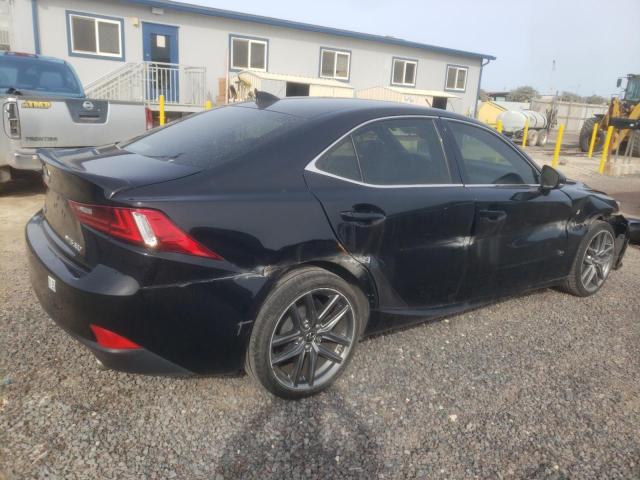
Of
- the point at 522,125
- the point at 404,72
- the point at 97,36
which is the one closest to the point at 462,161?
the point at 97,36

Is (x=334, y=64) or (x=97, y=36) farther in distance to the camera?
(x=334, y=64)

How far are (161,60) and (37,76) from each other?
8.84 meters

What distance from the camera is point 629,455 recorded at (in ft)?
8.26

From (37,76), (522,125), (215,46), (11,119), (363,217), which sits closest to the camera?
(363,217)

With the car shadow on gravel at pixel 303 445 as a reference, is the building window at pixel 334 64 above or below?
above

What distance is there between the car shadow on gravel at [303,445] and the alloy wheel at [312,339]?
0.15m

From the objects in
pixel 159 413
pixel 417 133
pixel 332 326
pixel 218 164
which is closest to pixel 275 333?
pixel 332 326

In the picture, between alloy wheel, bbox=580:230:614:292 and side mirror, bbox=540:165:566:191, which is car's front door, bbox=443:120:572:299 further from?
alloy wheel, bbox=580:230:614:292

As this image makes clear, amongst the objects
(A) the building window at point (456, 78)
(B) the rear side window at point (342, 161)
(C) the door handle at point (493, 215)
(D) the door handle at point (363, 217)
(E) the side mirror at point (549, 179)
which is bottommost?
(C) the door handle at point (493, 215)

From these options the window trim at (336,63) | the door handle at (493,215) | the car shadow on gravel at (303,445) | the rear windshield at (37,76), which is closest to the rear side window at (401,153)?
the door handle at (493,215)

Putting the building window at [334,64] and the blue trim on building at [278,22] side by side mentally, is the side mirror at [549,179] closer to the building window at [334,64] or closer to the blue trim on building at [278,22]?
the blue trim on building at [278,22]

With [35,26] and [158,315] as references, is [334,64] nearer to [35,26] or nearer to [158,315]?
[35,26]

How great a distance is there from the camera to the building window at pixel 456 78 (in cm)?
2370

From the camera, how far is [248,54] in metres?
17.8
